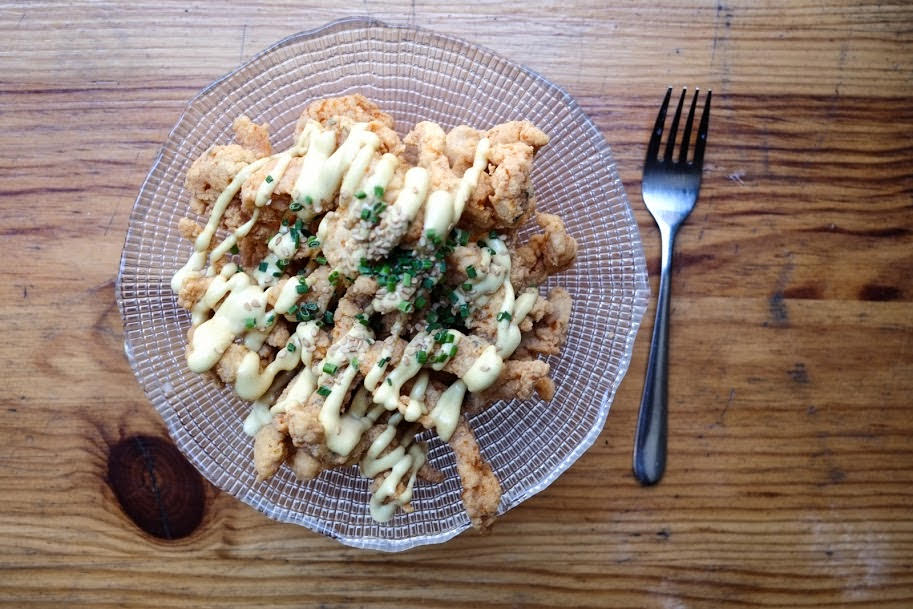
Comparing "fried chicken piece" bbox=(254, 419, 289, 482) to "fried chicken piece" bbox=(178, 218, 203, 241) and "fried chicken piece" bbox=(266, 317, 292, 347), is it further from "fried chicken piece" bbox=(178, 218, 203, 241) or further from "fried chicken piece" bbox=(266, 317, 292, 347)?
"fried chicken piece" bbox=(178, 218, 203, 241)

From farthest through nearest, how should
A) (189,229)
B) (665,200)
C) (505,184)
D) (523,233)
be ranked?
(665,200)
(523,233)
(189,229)
(505,184)

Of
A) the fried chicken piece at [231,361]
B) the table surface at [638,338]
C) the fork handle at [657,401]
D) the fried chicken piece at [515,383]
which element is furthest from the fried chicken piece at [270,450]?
the fork handle at [657,401]

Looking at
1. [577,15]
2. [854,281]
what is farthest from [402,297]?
[854,281]

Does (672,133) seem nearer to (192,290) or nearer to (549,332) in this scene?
(549,332)

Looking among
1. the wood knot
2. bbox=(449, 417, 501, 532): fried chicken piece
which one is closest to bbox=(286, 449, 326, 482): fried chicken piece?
bbox=(449, 417, 501, 532): fried chicken piece

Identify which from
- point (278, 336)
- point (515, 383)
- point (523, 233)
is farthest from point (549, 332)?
point (278, 336)

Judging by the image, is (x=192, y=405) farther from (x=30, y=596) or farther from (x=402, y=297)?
(x=30, y=596)
